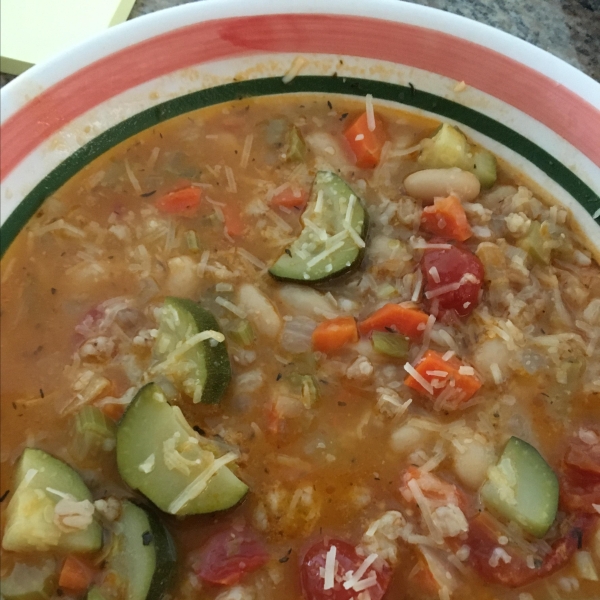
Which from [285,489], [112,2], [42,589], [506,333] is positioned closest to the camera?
[42,589]

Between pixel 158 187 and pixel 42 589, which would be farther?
pixel 158 187

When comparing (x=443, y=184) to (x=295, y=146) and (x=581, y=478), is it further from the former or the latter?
(x=581, y=478)

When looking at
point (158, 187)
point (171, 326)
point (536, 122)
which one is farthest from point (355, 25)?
point (171, 326)

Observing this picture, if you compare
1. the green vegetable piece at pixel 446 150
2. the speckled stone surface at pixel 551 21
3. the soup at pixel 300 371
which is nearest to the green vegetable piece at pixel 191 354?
the soup at pixel 300 371

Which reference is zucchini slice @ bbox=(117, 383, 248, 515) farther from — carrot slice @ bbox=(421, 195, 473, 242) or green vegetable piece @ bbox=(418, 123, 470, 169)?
green vegetable piece @ bbox=(418, 123, 470, 169)

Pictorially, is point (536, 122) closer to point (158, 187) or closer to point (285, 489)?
point (158, 187)

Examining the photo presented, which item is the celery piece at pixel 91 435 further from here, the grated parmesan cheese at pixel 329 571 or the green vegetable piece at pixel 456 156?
the green vegetable piece at pixel 456 156
